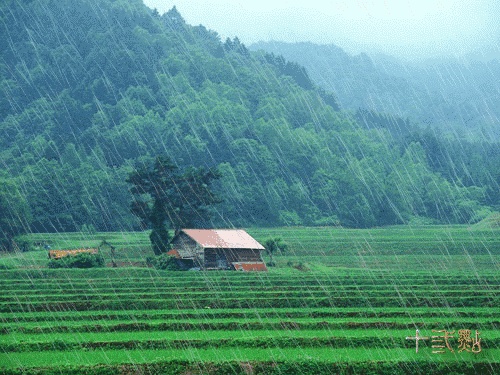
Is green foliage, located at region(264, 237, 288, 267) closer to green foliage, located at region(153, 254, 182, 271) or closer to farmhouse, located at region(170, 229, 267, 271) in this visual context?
farmhouse, located at region(170, 229, 267, 271)

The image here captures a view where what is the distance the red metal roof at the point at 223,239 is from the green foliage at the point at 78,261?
6580 millimetres

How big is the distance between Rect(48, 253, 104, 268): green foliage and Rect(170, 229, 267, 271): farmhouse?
551 centimetres

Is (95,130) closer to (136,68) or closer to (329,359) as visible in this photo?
(136,68)

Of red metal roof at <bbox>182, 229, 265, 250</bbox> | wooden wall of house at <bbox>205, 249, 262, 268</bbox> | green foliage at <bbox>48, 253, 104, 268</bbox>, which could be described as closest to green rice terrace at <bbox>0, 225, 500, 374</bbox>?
green foliage at <bbox>48, 253, 104, 268</bbox>

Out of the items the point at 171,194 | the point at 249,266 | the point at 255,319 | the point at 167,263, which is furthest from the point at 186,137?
the point at 255,319

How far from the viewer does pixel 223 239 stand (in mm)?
49500

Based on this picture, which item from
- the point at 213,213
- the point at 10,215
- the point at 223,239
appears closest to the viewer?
the point at 223,239

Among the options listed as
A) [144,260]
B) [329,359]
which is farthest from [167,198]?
[329,359]

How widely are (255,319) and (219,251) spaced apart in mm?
21598

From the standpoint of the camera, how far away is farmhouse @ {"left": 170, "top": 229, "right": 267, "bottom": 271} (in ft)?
158

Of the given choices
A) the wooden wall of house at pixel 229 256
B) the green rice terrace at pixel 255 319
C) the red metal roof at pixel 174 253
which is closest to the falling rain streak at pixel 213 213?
the green rice terrace at pixel 255 319

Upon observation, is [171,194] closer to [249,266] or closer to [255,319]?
[249,266]

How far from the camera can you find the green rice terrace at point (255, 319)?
19.3m

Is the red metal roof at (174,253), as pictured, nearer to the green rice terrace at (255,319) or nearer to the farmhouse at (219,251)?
the farmhouse at (219,251)
